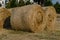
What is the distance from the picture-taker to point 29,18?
10.8 meters

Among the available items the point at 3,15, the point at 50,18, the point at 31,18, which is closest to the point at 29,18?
the point at 31,18

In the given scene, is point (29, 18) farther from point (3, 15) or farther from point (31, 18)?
point (3, 15)

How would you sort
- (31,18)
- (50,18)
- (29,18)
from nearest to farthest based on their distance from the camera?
(29,18)
(31,18)
(50,18)

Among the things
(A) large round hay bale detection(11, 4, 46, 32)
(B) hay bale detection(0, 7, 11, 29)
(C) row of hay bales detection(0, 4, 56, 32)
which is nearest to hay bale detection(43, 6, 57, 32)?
(C) row of hay bales detection(0, 4, 56, 32)

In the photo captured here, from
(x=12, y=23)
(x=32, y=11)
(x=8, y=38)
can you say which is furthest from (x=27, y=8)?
(x=8, y=38)

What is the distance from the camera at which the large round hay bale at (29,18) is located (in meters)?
10.9

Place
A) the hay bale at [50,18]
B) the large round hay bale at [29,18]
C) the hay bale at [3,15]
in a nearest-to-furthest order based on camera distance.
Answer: the large round hay bale at [29,18]
the hay bale at [50,18]
the hay bale at [3,15]

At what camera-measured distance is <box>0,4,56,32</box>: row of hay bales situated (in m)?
10.9

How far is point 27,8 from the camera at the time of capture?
11055mm

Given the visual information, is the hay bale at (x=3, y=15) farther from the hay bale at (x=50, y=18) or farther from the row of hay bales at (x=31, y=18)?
the hay bale at (x=50, y=18)

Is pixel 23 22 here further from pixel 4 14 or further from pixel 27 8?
pixel 4 14

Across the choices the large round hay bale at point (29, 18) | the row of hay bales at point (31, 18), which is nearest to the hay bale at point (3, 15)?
the row of hay bales at point (31, 18)

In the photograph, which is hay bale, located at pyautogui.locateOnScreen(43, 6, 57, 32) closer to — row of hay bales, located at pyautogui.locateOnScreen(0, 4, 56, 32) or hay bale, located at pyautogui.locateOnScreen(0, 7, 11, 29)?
row of hay bales, located at pyautogui.locateOnScreen(0, 4, 56, 32)

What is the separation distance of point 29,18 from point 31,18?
0.16 metres
